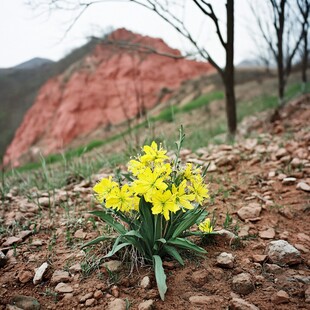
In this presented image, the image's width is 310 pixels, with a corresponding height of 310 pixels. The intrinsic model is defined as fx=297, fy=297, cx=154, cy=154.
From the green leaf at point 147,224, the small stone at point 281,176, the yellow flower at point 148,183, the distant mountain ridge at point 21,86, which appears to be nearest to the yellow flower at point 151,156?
the yellow flower at point 148,183

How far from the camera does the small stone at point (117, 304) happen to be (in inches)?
52.9

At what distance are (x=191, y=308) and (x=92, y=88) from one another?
21980 mm

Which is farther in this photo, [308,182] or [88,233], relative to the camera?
[308,182]

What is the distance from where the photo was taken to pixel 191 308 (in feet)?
4.38

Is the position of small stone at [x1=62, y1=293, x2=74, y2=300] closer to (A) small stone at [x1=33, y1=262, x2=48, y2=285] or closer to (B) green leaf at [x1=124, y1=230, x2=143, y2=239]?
(A) small stone at [x1=33, y1=262, x2=48, y2=285]

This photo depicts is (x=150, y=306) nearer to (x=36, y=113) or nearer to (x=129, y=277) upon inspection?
(x=129, y=277)

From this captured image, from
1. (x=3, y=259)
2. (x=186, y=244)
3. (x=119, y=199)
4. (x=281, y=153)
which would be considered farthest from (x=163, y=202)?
(x=281, y=153)

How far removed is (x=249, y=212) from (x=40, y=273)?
1.45 meters

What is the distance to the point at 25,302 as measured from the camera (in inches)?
55.3

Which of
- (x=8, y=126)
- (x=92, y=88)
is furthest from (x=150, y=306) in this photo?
(x=8, y=126)

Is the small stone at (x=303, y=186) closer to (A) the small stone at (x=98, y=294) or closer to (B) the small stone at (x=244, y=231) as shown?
(B) the small stone at (x=244, y=231)

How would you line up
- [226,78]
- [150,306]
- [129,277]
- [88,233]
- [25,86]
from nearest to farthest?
1. [150,306]
2. [129,277]
3. [88,233]
4. [226,78]
5. [25,86]

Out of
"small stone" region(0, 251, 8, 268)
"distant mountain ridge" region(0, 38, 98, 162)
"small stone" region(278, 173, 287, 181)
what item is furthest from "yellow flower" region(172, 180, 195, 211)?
"distant mountain ridge" region(0, 38, 98, 162)

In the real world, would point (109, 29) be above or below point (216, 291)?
above
